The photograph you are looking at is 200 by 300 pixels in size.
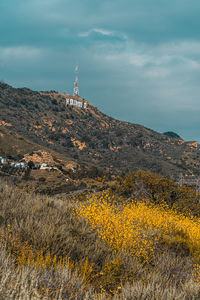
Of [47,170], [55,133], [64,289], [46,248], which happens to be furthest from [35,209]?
[55,133]

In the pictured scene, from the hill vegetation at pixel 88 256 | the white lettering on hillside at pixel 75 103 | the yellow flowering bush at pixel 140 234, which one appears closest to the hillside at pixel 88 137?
the white lettering on hillside at pixel 75 103

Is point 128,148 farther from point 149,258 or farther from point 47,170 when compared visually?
point 149,258

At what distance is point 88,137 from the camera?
97500 millimetres

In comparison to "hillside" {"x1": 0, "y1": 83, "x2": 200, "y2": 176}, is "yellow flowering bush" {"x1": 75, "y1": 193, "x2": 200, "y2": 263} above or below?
below

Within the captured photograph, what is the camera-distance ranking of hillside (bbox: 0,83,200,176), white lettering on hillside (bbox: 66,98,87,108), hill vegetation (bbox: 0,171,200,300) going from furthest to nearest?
white lettering on hillside (bbox: 66,98,87,108)
hillside (bbox: 0,83,200,176)
hill vegetation (bbox: 0,171,200,300)

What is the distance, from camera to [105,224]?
24.8ft

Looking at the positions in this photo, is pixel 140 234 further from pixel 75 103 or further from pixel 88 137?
pixel 75 103

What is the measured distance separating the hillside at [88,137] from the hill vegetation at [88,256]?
211 feet

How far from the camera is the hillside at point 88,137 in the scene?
80688 mm

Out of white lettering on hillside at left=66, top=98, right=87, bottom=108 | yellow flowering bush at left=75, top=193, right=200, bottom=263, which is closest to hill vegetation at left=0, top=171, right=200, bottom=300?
yellow flowering bush at left=75, top=193, right=200, bottom=263

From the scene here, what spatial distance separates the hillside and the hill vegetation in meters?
64.3

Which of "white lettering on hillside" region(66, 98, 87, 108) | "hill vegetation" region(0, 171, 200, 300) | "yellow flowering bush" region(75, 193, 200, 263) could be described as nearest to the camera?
"hill vegetation" region(0, 171, 200, 300)

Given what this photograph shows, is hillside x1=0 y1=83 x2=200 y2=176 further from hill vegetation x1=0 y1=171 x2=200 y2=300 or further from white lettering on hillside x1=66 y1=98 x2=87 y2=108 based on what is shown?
hill vegetation x1=0 y1=171 x2=200 y2=300

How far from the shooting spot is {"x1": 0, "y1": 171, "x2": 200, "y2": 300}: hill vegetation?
324cm
